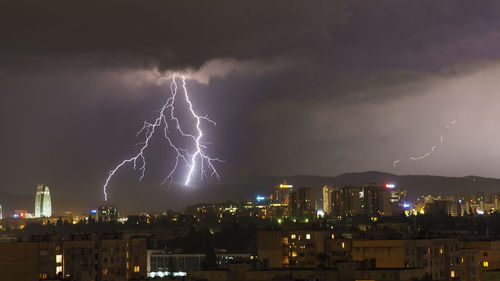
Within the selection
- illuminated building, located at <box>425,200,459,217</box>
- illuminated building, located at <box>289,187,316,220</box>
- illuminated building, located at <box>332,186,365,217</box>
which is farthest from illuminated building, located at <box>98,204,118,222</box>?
illuminated building, located at <box>425,200,459,217</box>

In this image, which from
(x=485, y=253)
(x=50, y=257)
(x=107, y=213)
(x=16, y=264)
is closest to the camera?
(x=16, y=264)

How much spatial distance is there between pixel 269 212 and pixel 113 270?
325 ft

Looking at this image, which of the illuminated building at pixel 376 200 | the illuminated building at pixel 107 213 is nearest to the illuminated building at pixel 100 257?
the illuminated building at pixel 376 200

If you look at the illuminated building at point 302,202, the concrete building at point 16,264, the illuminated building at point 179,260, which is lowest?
the concrete building at point 16,264

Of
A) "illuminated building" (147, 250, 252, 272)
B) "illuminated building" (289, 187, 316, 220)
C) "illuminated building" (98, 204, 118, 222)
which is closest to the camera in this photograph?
"illuminated building" (147, 250, 252, 272)

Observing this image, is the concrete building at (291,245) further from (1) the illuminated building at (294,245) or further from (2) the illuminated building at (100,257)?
(2) the illuminated building at (100,257)

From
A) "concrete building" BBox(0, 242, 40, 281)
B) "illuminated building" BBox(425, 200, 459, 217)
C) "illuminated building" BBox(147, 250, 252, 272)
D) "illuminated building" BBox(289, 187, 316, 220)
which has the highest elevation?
"illuminated building" BBox(289, 187, 316, 220)

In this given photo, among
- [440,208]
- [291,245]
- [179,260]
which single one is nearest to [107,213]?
[440,208]

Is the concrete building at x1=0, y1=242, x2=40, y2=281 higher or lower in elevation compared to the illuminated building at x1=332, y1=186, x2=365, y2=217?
lower

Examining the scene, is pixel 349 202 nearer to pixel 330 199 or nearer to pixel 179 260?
pixel 330 199

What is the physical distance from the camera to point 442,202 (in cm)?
15162

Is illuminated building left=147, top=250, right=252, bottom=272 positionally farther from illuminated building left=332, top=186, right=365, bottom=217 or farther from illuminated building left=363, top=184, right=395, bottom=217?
illuminated building left=332, top=186, right=365, bottom=217

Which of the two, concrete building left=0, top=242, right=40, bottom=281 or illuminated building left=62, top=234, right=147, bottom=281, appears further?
illuminated building left=62, top=234, right=147, bottom=281

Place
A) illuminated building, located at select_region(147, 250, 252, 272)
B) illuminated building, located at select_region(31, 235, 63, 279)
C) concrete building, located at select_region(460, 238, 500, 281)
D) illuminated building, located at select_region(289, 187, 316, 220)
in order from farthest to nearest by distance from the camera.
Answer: illuminated building, located at select_region(289, 187, 316, 220)
illuminated building, located at select_region(147, 250, 252, 272)
concrete building, located at select_region(460, 238, 500, 281)
illuminated building, located at select_region(31, 235, 63, 279)
